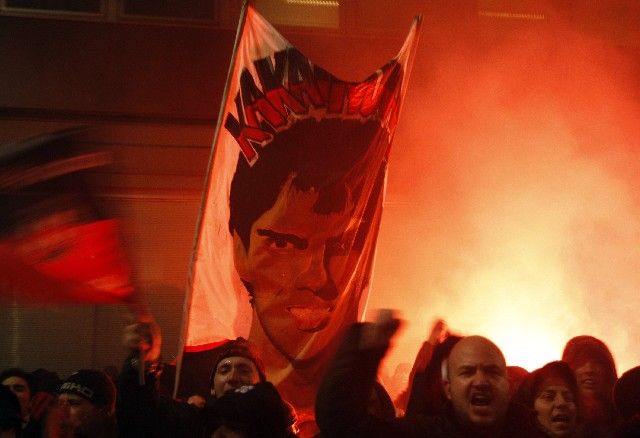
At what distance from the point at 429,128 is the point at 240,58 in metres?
4.61

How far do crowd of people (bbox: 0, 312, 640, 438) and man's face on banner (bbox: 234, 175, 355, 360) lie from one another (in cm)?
63

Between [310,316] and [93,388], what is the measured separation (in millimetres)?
1760

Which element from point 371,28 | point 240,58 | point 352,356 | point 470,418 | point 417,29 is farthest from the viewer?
point 371,28

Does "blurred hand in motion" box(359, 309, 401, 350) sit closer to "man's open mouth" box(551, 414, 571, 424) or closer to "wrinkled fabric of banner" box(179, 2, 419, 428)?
"man's open mouth" box(551, 414, 571, 424)

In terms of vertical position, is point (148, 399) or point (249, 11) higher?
point (249, 11)

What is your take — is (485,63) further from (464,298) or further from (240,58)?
(240,58)

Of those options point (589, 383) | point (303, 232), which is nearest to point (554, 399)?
point (589, 383)

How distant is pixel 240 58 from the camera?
561cm

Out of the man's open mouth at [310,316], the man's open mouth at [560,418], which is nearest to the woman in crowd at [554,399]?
the man's open mouth at [560,418]

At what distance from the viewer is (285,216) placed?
5.55 m

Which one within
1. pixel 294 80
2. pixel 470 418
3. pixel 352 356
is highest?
pixel 294 80

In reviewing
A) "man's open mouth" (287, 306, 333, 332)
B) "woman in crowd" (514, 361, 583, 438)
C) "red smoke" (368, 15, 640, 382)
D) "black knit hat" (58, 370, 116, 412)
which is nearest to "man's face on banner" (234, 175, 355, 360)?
"man's open mouth" (287, 306, 333, 332)

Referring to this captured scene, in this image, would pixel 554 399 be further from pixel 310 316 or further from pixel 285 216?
pixel 285 216

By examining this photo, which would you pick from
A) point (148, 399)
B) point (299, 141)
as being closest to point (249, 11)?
point (299, 141)
